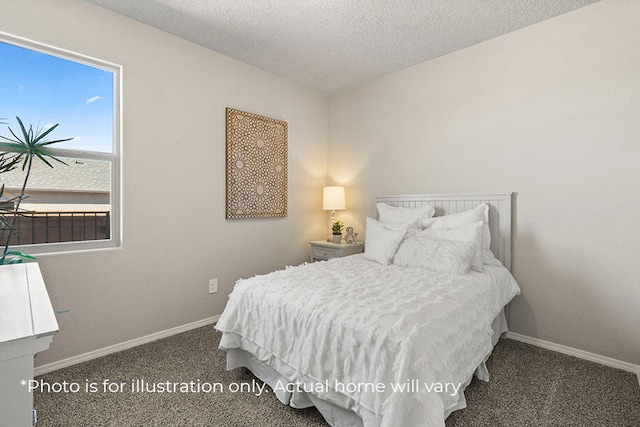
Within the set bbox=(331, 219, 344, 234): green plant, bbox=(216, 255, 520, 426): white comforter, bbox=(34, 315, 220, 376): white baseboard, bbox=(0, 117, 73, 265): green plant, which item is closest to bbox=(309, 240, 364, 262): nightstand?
bbox=(331, 219, 344, 234): green plant

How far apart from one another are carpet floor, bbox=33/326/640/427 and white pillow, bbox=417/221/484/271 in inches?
29.2

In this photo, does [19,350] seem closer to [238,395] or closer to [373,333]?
[373,333]

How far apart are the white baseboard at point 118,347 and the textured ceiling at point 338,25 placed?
257 centimetres

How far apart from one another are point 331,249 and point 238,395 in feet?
6.35

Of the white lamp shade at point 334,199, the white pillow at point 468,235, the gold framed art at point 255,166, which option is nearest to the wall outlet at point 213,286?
the gold framed art at point 255,166

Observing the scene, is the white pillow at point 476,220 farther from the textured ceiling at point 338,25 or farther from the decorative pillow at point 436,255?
the textured ceiling at point 338,25

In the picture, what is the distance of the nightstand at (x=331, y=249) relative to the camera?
351 centimetres

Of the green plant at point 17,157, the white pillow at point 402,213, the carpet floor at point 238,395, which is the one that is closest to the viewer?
the carpet floor at point 238,395

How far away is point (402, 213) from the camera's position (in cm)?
318

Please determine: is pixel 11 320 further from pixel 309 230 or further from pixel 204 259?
pixel 309 230

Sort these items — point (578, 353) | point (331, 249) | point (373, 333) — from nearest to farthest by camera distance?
point (373, 333) < point (578, 353) < point (331, 249)

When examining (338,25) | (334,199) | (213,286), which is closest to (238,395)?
(213,286)

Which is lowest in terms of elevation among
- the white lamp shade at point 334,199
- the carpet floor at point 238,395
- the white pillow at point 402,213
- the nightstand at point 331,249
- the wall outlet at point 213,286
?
the carpet floor at point 238,395

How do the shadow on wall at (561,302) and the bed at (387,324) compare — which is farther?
the shadow on wall at (561,302)
